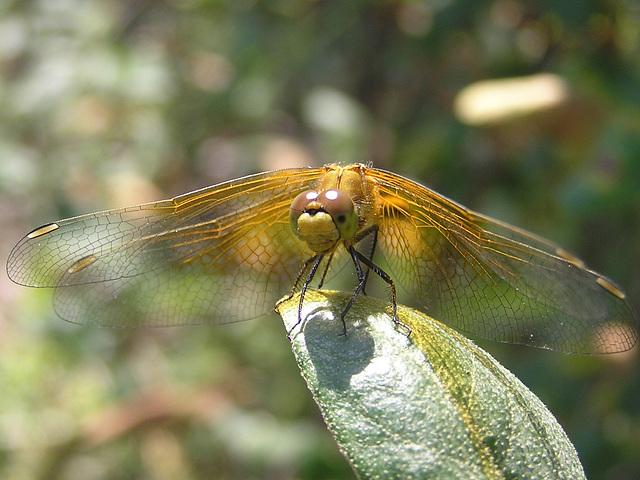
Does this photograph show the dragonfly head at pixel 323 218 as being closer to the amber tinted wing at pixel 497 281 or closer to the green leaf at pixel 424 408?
the amber tinted wing at pixel 497 281

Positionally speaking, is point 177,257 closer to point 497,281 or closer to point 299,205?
point 299,205

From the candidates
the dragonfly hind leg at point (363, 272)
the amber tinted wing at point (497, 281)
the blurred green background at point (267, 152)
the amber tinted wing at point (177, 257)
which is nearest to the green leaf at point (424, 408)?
the dragonfly hind leg at point (363, 272)

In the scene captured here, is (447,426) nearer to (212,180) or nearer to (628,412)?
(628,412)

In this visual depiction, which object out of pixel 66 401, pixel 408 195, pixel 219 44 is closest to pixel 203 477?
pixel 66 401

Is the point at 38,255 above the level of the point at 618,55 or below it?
below

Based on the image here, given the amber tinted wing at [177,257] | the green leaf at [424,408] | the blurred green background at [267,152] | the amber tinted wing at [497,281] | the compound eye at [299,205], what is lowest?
the green leaf at [424,408]

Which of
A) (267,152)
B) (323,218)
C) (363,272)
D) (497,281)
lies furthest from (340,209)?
(267,152)

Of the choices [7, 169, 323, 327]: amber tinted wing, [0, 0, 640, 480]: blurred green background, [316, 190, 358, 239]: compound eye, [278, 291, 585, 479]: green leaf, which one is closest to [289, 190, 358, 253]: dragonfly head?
[316, 190, 358, 239]: compound eye
